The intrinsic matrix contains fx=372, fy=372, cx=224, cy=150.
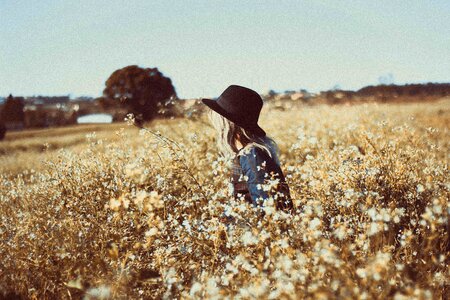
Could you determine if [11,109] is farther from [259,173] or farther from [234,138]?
[259,173]

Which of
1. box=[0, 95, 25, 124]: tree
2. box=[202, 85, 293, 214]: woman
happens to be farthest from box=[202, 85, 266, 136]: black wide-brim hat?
box=[0, 95, 25, 124]: tree

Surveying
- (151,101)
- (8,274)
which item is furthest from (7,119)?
(8,274)

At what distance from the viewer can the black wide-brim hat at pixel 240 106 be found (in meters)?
3.97

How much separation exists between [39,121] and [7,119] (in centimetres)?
874

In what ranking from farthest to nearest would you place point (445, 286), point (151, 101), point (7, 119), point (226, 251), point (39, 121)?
point (39, 121), point (7, 119), point (151, 101), point (226, 251), point (445, 286)

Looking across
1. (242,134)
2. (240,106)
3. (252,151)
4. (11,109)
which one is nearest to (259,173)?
(252,151)

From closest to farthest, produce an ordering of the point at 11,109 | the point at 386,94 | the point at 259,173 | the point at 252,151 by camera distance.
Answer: the point at 259,173
the point at 252,151
the point at 386,94
the point at 11,109

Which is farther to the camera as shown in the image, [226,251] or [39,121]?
[39,121]

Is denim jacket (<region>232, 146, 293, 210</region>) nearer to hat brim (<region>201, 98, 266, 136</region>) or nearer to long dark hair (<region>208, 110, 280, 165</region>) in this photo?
long dark hair (<region>208, 110, 280, 165</region>)

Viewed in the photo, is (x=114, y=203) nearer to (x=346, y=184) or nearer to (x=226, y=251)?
(x=226, y=251)

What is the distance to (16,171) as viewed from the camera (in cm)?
993

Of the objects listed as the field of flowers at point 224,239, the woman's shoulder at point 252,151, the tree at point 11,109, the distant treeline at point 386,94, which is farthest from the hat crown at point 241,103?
the tree at point 11,109

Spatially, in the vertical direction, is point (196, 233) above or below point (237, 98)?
below

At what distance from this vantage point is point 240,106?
3.98 m
